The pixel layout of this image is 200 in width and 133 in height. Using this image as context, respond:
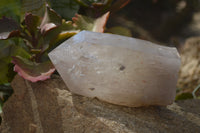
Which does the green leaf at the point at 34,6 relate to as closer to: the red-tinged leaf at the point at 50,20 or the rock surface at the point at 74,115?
the red-tinged leaf at the point at 50,20

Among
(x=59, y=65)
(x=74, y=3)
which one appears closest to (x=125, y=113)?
(x=59, y=65)

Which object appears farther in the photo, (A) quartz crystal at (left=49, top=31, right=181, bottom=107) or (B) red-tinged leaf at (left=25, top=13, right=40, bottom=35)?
(B) red-tinged leaf at (left=25, top=13, right=40, bottom=35)

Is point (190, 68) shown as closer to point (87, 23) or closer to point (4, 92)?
point (87, 23)

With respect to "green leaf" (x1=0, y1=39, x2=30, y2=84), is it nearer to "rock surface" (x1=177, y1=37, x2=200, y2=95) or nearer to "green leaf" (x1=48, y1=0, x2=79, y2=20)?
"green leaf" (x1=48, y1=0, x2=79, y2=20)

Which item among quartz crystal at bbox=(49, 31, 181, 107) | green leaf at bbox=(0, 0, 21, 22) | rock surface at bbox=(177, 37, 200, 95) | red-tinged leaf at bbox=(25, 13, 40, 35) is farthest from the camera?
rock surface at bbox=(177, 37, 200, 95)

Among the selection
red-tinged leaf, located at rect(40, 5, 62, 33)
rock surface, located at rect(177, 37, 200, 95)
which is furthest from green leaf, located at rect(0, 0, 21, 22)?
rock surface, located at rect(177, 37, 200, 95)

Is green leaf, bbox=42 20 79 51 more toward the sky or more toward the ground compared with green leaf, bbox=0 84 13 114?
more toward the sky

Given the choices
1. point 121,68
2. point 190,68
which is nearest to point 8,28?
point 121,68
